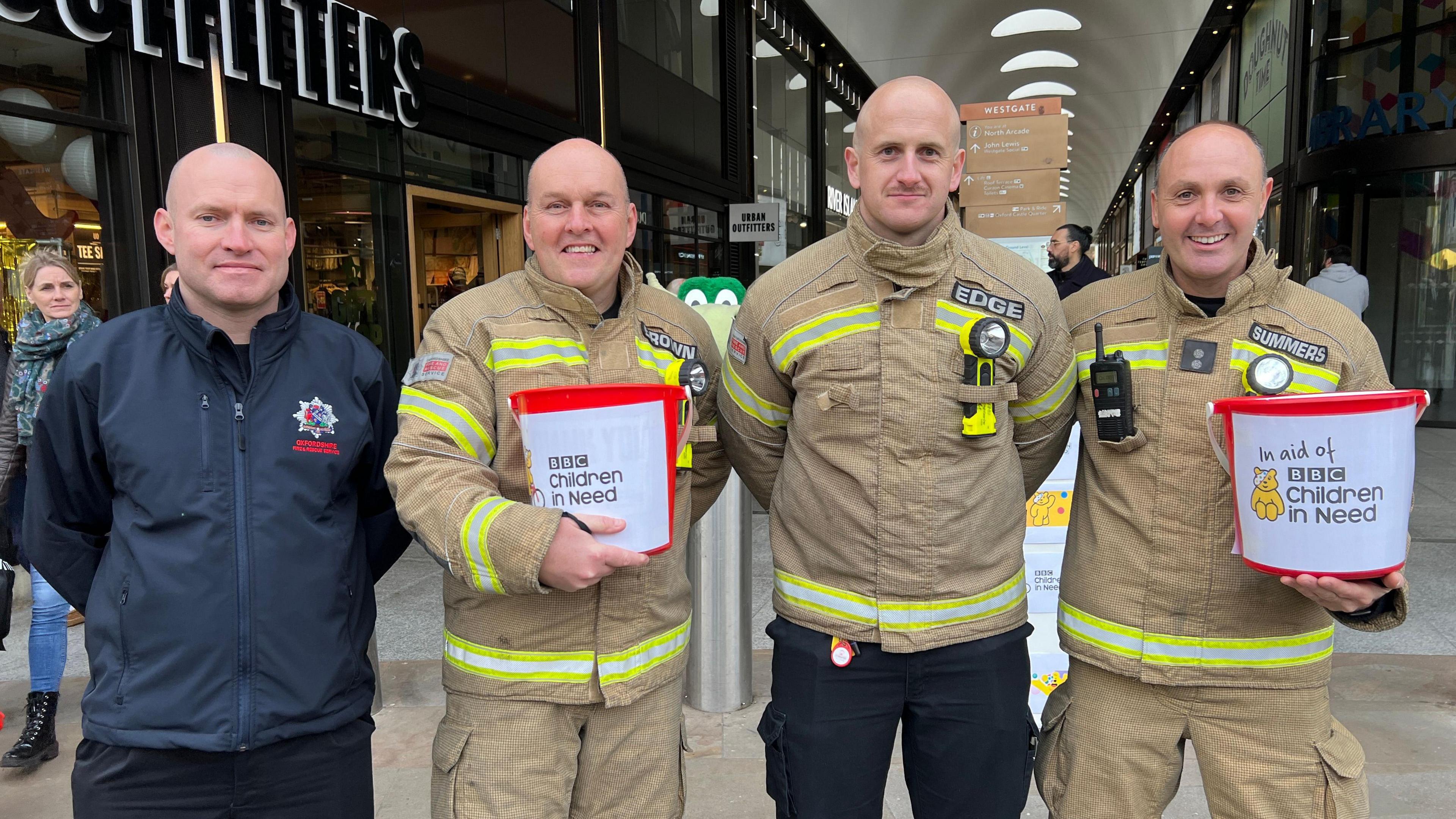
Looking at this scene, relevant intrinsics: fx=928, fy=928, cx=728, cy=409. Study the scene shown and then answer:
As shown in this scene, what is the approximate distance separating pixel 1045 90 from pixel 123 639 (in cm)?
2714

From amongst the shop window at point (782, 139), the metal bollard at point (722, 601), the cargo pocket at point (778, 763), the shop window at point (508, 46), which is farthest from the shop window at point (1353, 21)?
the cargo pocket at point (778, 763)

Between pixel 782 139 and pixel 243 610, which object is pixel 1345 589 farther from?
pixel 782 139

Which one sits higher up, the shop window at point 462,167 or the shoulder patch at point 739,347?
the shop window at point 462,167

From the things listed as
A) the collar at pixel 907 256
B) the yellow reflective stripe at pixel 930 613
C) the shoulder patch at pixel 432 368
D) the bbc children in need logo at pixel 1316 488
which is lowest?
the yellow reflective stripe at pixel 930 613

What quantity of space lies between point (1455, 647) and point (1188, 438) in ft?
11.6

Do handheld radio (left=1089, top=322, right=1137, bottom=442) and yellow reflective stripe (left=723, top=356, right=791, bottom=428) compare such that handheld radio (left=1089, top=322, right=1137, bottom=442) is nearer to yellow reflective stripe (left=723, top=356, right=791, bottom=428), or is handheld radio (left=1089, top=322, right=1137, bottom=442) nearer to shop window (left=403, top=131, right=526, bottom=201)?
yellow reflective stripe (left=723, top=356, right=791, bottom=428)

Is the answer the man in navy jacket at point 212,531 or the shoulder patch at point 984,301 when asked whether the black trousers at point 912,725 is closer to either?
the shoulder patch at point 984,301

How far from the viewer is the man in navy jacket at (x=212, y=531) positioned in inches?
66.7

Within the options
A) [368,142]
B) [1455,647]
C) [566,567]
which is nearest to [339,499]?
[566,567]

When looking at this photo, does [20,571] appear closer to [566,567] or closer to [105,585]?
[105,585]

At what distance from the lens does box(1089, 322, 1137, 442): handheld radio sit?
1.96m

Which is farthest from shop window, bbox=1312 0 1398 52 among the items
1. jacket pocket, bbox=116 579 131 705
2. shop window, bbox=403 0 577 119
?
jacket pocket, bbox=116 579 131 705

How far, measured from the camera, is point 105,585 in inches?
68.2

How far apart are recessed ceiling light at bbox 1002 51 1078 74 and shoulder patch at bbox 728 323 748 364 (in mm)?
22174
